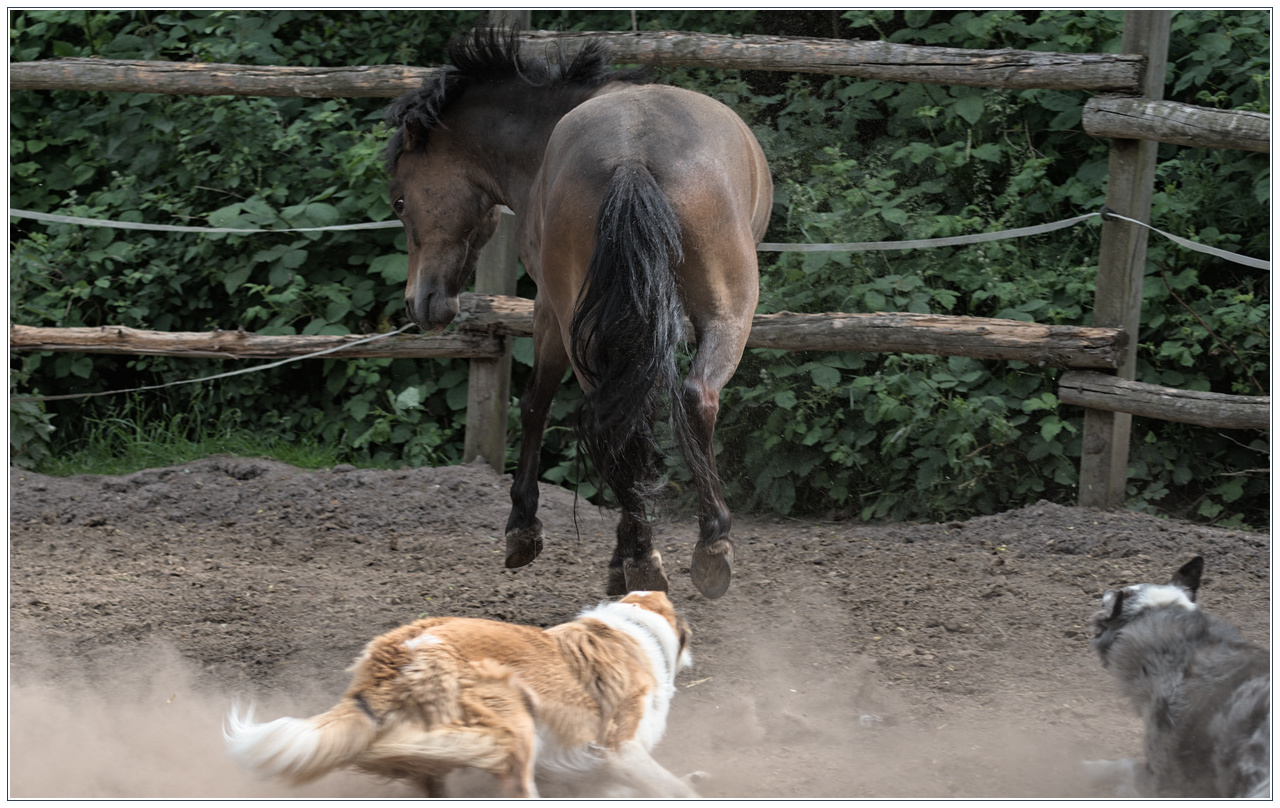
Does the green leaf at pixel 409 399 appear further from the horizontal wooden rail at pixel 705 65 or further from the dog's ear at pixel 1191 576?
the dog's ear at pixel 1191 576

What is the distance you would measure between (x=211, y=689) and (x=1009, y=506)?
12.3ft

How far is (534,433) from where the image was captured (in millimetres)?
4090

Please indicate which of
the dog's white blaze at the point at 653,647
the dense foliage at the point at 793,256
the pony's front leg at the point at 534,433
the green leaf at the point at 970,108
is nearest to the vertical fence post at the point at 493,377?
the dense foliage at the point at 793,256

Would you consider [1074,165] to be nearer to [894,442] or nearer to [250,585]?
[894,442]

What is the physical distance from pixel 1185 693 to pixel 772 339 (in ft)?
9.67

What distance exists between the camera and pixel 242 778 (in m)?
2.32

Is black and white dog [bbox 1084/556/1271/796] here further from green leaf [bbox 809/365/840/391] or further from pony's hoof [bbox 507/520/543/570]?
green leaf [bbox 809/365/840/391]

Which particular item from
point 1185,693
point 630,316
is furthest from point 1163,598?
point 630,316

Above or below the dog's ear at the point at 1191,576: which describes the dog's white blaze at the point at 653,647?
below

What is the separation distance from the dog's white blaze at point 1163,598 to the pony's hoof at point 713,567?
107 cm

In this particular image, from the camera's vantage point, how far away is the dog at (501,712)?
1959 mm

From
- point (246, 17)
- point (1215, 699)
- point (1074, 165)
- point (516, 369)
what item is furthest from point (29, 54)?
point (1215, 699)

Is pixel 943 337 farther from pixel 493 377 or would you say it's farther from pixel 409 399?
pixel 409 399

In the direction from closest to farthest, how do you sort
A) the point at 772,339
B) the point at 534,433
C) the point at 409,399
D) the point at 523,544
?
the point at 523,544, the point at 534,433, the point at 772,339, the point at 409,399
